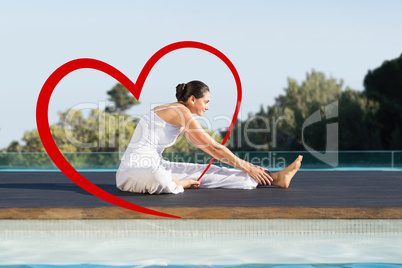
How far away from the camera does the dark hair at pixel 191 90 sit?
16.6 feet

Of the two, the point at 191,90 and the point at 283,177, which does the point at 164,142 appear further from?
the point at 283,177

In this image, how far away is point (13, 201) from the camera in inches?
185

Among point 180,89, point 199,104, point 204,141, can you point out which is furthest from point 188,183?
point 180,89

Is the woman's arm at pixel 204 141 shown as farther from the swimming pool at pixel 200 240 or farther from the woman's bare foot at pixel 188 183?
the swimming pool at pixel 200 240

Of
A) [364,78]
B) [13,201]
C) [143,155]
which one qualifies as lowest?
[13,201]

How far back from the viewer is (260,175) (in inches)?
216

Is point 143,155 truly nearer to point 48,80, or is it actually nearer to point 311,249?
point 48,80

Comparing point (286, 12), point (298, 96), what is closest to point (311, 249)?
Result: point (286, 12)

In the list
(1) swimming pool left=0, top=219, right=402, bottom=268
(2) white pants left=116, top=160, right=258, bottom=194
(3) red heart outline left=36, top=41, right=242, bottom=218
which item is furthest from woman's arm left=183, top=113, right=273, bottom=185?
(1) swimming pool left=0, top=219, right=402, bottom=268

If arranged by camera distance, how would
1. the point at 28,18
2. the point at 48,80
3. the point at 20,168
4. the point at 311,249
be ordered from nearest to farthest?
1. the point at 311,249
2. the point at 48,80
3. the point at 20,168
4. the point at 28,18

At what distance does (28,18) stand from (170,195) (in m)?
20.0

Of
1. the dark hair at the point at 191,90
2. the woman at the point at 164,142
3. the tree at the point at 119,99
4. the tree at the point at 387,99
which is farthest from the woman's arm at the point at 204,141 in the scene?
the tree at the point at 119,99

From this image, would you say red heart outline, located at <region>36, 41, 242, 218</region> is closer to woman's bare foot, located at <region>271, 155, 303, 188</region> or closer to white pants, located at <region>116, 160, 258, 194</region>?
white pants, located at <region>116, 160, 258, 194</region>

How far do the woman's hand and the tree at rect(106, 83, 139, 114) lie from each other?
1328 inches
